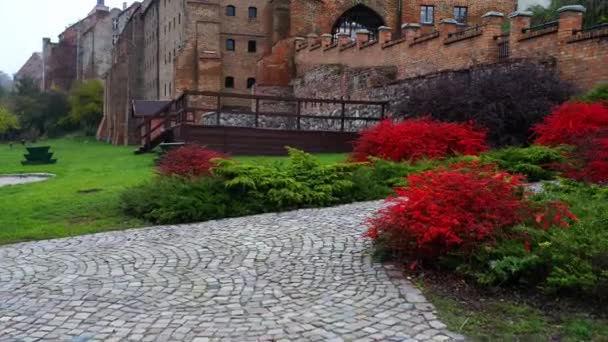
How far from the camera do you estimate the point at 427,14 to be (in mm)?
46062

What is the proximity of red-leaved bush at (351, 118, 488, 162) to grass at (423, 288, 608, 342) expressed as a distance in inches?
342

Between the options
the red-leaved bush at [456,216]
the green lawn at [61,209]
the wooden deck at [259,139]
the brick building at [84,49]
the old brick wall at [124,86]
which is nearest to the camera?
the red-leaved bush at [456,216]

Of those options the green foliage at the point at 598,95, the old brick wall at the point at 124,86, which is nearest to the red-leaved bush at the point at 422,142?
the green foliage at the point at 598,95

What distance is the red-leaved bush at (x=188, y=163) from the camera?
12.5 metres

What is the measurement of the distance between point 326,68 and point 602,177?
89.2ft

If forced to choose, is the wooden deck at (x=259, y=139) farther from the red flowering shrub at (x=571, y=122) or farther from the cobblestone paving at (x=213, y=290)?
the cobblestone paving at (x=213, y=290)

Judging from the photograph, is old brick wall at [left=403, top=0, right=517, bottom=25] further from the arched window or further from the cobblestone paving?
the cobblestone paving

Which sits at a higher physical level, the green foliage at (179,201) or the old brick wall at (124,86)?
the old brick wall at (124,86)

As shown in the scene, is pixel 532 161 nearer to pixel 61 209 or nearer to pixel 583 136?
pixel 583 136

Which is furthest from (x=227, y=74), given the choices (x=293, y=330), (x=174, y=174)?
(x=293, y=330)

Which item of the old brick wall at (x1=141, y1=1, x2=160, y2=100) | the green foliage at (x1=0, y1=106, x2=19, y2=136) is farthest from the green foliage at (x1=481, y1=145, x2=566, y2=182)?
the green foliage at (x1=0, y1=106, x2=19, y2=136)

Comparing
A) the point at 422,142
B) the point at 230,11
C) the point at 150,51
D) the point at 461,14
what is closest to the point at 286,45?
the point at 230,11

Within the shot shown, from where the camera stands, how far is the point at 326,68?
36.0 meters

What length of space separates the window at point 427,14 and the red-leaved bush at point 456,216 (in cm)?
4116
